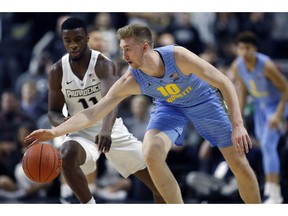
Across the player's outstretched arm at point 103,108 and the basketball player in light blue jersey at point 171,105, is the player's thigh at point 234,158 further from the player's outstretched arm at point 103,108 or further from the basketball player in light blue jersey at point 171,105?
the player's outstretched arm at point 103,108

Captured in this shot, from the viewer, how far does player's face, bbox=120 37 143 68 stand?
7438 mm

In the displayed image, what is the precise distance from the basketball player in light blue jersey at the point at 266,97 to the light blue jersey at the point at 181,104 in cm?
390

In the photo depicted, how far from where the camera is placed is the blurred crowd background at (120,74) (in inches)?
483

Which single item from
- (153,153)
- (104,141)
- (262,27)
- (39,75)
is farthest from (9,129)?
(153,153)

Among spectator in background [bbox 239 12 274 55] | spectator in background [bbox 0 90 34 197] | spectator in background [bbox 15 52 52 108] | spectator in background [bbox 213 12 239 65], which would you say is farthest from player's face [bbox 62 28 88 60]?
spectator in background [bbox 239 12 274 55]

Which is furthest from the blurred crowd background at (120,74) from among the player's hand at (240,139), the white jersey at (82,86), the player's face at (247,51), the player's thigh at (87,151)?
the player's hand at (240,139)

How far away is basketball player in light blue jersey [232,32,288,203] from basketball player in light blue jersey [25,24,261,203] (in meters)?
3.62

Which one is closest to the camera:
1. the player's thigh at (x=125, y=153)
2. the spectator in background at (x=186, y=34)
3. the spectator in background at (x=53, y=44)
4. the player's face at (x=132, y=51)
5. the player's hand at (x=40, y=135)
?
the player's hand at (x=40, y=135)

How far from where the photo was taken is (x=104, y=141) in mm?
7750

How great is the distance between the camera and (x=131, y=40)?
7445mm

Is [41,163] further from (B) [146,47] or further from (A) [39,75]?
(A) [39,75]

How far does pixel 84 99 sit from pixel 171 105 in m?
1.02

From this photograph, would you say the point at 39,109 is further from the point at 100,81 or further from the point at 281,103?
the point at 100,81
